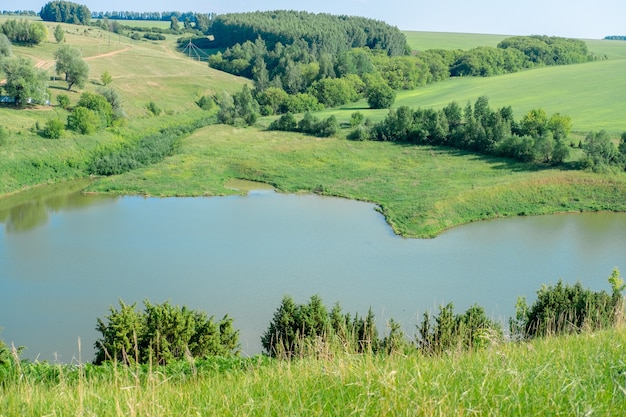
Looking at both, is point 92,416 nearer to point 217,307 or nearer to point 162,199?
point 217,307

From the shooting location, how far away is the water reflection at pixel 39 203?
29067mm

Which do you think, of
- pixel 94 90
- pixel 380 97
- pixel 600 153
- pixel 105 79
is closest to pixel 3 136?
pixel 94 90

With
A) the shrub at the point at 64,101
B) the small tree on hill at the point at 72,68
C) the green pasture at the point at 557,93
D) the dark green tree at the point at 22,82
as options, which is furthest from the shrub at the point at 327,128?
the small tree on hill at the point at 72,68

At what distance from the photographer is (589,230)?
96.1ft

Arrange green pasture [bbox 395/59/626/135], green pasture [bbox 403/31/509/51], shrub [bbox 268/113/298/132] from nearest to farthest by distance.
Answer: shrub [bbox 268/113/298/132] → green pasture [bbox 395/59/626/135] → green pasture [bbox 403/31/509/51]

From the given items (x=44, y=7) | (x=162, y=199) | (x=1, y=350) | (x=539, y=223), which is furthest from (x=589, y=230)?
(x=44, y=7)

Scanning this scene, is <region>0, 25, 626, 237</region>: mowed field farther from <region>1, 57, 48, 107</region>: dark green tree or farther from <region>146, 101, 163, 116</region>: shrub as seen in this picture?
<region>1, 57, 48, 107</region>: dark green tree

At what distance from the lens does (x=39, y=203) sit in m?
32.8

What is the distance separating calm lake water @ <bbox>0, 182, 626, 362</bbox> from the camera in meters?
19.1

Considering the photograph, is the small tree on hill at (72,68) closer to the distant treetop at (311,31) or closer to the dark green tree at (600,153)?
the distant treetop at (311,31)

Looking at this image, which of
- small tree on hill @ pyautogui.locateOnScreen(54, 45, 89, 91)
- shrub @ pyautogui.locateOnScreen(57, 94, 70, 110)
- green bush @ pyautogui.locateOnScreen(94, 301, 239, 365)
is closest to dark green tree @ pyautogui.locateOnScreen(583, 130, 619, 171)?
green bush @ pyautogui.locateOnScreen(94, 301, 239, 365)

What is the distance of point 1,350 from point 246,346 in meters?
6.87

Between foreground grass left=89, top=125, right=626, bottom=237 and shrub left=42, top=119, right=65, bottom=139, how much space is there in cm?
736

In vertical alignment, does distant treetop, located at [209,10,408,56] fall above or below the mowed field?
above
